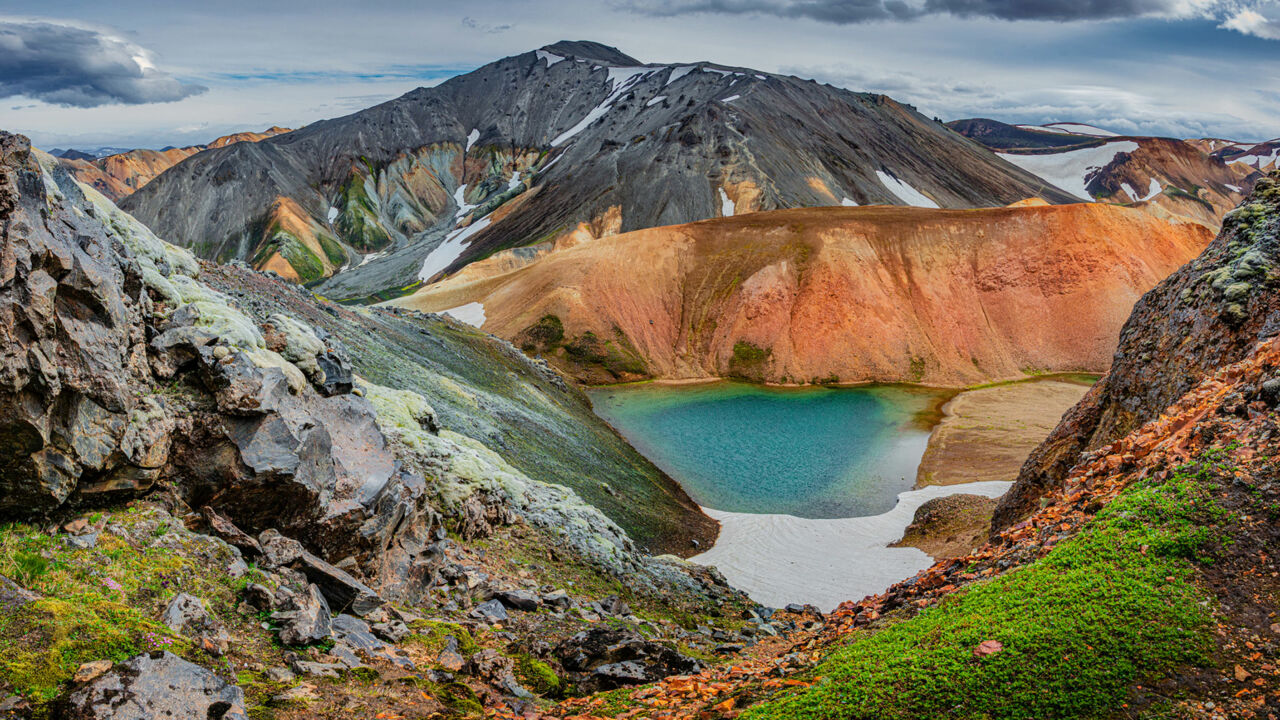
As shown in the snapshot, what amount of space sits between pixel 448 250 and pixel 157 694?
147769 millimetres

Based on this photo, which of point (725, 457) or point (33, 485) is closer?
point (33, 485)

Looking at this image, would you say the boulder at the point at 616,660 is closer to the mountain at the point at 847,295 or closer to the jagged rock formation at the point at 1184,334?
the jagged rock formation at the point at 1184,334

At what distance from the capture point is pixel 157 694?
338 inches

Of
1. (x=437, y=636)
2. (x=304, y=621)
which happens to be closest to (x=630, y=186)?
(x=437, y=636)

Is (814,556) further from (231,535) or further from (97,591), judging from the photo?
(97,591)

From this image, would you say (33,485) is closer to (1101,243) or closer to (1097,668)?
(1097,668)

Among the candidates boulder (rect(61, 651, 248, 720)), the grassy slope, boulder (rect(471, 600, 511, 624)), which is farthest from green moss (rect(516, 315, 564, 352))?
boulder (rect(61, 651, 248, 720))

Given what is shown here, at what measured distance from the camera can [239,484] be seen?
13.9 m

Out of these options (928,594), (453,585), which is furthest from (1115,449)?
(453,585)

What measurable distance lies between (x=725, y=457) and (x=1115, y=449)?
34326mm

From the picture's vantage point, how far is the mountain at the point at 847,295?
7381 centimetres

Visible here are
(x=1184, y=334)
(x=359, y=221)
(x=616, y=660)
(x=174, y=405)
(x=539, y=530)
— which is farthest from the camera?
(x=359, y=221)

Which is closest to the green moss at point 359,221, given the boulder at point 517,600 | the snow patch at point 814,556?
the snow patch at point 814,556

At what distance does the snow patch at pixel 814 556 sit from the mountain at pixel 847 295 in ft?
112
